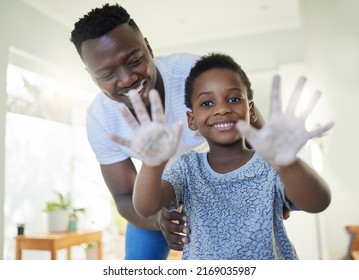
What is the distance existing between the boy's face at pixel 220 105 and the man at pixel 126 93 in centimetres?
10

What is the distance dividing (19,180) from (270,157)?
3.07 feet

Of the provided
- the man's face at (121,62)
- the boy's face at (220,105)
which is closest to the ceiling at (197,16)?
the man's face at (121,62)

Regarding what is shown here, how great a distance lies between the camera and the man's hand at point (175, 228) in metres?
0.63

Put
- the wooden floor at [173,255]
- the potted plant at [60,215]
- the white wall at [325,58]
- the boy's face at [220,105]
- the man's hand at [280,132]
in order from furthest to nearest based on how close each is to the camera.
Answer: the potted plant at [60,215]
the white wall at [325,58]
the wooden floor at [173,255]
the boy's face at [220,105]
the man's hand at [280,132]

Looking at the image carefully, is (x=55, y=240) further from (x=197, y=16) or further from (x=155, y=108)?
(x=155, y=108)

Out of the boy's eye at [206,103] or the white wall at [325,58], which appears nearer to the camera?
the boy's eye at [206,103]

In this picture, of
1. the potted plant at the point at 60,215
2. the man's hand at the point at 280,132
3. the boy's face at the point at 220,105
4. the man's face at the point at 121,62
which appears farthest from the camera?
the potted plant at the point at 60,215

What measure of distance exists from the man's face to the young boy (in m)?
0.09

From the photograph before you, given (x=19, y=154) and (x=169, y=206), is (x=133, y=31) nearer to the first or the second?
(x=169, y=206)

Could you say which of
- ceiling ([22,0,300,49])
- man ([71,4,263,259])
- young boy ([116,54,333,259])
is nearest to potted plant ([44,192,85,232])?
man ([71,4,263,259])

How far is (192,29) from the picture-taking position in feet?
3.23

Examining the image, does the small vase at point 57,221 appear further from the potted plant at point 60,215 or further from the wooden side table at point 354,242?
the wooden side table at point 354,242

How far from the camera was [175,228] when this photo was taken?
0.63m
